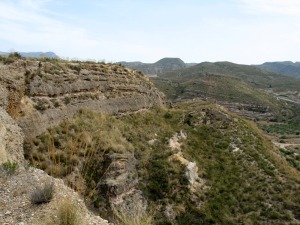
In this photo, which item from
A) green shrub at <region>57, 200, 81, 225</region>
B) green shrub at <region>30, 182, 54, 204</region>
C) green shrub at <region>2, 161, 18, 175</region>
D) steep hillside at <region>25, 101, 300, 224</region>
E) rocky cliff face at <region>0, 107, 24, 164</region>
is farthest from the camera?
steep hillside at <region>25, 101, 300, 224</region>

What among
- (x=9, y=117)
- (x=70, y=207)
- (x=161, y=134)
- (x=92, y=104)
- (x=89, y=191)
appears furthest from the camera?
(x=161, y=134)

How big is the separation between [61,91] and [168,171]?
22.1 ft

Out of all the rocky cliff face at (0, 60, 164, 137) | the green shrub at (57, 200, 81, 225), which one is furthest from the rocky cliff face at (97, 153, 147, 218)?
the green shrub at (57, 200, 81, 225)

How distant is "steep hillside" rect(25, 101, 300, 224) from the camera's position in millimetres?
12570

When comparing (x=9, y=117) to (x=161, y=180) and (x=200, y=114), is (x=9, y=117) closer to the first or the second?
(x=161, y=180)

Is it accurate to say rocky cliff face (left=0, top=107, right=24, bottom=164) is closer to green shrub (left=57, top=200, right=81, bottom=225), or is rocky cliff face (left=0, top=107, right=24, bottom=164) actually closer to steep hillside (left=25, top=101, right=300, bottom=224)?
steep hillside (left=25, top=101, right=300, bottom=224)

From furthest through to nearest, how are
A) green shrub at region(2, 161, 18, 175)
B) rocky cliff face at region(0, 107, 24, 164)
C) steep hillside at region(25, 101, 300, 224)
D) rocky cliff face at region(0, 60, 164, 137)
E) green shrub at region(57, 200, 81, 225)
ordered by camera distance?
rocky cliff face at region(0, 60, 164, 137) → steep hillside at region(25, 101, 300, 224) → rocky cliff face at region(0, 107, 24, 164) → green shrub at region(2, 161, 18, 175) → green shrub at region(57, 200, 81, 225)

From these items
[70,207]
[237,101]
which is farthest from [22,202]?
[237,101]

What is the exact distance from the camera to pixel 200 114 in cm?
2567

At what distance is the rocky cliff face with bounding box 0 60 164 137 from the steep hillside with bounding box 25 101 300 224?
66 cm

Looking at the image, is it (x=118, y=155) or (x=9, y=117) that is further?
(x=118, y=155)

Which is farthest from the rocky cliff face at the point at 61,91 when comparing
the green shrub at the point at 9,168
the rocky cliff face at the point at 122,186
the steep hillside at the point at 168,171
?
the green shrub at the point at 9,168

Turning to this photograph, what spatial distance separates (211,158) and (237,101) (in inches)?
3580

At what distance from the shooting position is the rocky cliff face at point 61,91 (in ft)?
42.0
